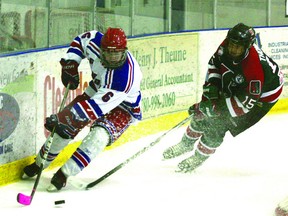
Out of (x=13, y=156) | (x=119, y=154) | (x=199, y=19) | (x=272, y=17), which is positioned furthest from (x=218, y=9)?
(x=13, y=156)

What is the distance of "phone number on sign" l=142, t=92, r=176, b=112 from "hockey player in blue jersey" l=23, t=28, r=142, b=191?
1875 mm

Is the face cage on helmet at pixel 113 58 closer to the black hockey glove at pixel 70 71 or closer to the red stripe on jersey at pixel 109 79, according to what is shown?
the red stripe on jersey at pixel 109 79

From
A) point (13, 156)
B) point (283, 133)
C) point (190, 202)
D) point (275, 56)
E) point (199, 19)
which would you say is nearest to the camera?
point (190, 202)

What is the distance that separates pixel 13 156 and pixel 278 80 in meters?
1.80

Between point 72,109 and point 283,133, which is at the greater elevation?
point 72,109

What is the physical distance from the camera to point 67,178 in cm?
490

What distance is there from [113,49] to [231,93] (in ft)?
3.57

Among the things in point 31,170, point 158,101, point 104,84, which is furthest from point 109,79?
point 158,101

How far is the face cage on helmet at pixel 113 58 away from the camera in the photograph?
189 inches

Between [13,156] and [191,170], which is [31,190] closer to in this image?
[13,156]

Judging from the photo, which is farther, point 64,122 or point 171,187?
point 171,187

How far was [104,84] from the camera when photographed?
4.91m

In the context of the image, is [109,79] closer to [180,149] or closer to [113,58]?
[113,58]

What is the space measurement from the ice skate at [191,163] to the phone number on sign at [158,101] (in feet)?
4.84
